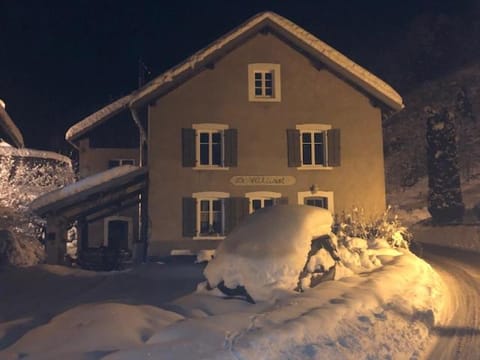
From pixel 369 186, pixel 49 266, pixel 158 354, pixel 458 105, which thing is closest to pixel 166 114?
pixel 49 266

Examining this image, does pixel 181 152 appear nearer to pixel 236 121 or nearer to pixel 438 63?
pixel 236 121

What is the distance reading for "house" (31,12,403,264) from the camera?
57.2 ft

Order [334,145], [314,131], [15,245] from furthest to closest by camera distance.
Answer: [314,131] < [334,145] < [15,245]

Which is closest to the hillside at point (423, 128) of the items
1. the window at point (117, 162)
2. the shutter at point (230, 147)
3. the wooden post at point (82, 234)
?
the window at point (117, 162)

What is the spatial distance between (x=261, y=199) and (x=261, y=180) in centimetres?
69

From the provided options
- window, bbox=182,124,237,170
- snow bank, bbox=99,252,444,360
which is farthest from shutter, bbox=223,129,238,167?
snow bank, bbox=99,252,444,360

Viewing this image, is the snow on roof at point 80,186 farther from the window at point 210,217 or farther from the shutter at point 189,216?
the window at point 210,217

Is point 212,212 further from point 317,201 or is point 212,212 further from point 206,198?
point 317,201

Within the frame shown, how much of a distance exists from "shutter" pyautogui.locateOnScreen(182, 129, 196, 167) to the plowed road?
341 inches

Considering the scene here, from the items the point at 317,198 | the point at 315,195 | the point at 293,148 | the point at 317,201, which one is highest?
the point at 293,148

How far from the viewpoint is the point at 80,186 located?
16.5 m

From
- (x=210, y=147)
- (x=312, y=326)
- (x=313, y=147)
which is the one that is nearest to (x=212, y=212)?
(x=210, y=147)

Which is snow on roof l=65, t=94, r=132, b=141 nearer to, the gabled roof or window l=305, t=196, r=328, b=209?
the gabled roof

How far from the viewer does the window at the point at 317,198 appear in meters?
18.1
